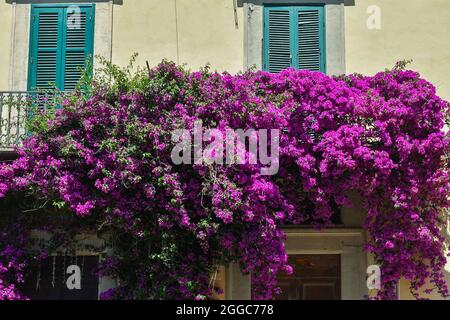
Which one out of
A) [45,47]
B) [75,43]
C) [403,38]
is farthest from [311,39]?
[45,47]

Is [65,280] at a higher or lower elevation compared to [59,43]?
lower

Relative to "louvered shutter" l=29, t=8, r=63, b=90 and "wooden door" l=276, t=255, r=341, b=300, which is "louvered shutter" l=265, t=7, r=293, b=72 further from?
"louvered shutter" l=29, t=8, r=63, b=90

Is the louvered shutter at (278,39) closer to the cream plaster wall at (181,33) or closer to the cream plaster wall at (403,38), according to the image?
the cream plaster wall at (181,33)

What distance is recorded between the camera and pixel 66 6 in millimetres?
13398

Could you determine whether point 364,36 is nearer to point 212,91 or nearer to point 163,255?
point 212,91

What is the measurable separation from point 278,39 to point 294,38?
0.78 ft

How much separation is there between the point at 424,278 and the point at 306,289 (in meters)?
2.62

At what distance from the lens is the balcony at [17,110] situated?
1212 centimetres

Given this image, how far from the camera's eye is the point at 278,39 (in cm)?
1322

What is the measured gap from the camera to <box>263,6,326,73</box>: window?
13.1m

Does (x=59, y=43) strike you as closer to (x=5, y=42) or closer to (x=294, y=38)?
(x=5, y=42)

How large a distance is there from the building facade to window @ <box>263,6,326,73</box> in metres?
0.01

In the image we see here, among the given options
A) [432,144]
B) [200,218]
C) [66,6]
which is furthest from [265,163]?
[66,6]

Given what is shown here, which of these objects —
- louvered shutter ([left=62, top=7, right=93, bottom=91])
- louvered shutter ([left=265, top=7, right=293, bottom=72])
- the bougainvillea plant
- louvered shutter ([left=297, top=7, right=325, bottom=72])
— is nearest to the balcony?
the bougainvillea plant
